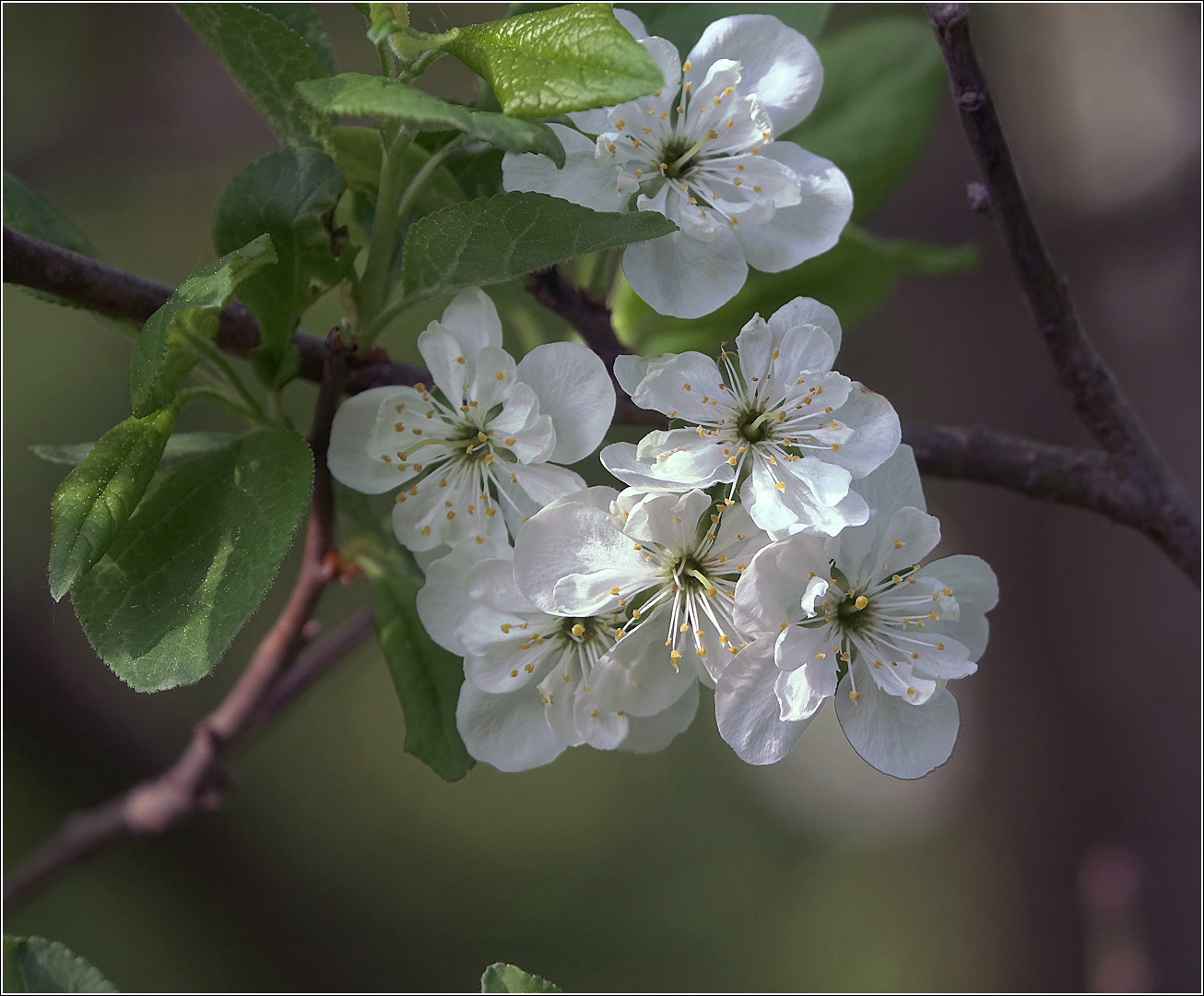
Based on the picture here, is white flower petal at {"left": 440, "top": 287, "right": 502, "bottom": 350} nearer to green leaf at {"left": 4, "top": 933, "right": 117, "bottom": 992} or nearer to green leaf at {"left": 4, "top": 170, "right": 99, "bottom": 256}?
green leaf at {"left": 4, "top": 170, "right": 99, "bottom": 256}

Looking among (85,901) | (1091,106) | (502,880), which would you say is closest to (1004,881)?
(502,880)

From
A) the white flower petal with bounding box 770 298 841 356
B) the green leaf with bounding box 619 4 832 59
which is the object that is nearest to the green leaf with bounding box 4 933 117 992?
the white flower petal with bounding box 770 298 841 356

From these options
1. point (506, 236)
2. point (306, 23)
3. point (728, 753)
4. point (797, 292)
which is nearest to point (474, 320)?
point (506, 236)

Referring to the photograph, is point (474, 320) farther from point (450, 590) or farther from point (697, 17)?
point (697, 17)

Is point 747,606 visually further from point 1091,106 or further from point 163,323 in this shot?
point 1091,106

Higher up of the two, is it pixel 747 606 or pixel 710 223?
pixel 710 223
